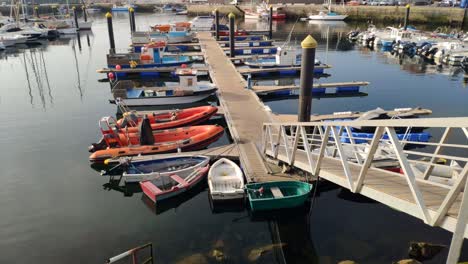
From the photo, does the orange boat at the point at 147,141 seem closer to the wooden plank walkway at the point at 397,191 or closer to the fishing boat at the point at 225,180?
the fishing boat at the point at 225,180

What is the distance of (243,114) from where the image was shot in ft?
60.8

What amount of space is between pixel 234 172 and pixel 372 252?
17.7 ft

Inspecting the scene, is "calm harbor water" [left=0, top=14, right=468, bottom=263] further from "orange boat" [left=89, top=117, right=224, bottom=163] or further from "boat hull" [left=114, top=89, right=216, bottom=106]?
"boat hull" [left=114, top=89, right=216, bottom=106]

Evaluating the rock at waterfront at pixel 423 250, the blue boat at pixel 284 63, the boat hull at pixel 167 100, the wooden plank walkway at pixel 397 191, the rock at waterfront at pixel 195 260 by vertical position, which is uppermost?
the wooden plank walkway at pixel 397 191

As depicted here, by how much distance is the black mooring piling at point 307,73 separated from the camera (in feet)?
44.7

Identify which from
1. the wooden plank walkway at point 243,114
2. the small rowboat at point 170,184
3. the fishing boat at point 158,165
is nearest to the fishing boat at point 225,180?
the wooden plank walkway at point 243,114

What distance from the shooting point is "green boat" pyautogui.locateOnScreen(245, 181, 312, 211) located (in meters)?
11.1

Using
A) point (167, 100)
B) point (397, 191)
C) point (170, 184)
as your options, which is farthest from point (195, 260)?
point (167, 100)

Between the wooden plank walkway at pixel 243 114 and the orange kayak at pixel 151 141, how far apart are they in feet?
4.55

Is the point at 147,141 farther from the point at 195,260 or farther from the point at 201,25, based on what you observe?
the point at 201,25

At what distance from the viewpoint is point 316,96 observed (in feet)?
83.0

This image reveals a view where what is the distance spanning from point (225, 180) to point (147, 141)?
15.2 feet

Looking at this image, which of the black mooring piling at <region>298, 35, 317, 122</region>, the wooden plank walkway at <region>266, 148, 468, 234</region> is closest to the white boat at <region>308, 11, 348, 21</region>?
the black mooring piling at <region>298, 35, 317, 122</region>

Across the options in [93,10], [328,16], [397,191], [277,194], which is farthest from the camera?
[93,10]
